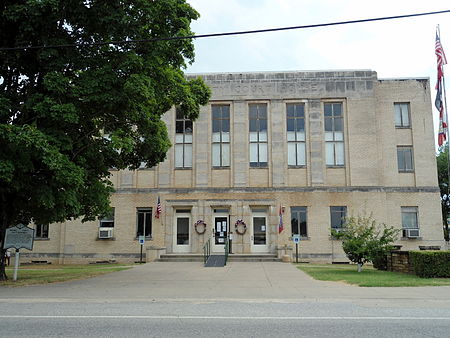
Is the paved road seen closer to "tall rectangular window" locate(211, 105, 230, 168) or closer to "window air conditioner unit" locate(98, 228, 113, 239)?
"window air conditioner unit" locate(98, 228, 113, 239)

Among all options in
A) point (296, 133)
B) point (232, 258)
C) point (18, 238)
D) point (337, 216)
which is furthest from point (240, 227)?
point (18, 238)

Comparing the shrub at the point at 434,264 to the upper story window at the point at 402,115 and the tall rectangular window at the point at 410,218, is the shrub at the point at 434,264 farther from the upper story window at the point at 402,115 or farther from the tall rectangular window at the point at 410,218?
the upper story window at the point at 402,115

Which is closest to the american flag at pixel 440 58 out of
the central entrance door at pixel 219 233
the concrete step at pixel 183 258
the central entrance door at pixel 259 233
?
the central entrance door at pixel 259 233

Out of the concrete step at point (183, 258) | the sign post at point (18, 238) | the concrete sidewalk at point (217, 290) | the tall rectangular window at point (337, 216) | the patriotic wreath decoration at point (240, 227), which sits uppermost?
the tall rectangular window at point (337, 216)

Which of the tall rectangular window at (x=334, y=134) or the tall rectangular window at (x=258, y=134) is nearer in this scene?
the tall rectangular window at (x=334, y=134)

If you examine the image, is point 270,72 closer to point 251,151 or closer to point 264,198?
point 251,151

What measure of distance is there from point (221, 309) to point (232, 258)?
17354mm

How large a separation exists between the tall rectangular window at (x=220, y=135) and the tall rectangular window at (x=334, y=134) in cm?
668

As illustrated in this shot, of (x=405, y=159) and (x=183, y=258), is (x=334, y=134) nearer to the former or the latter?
(x=405, y=159)

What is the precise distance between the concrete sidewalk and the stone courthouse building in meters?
11.1

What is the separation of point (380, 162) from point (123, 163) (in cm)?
1791

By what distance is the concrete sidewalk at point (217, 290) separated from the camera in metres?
12.3

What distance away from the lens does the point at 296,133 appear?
30344mm

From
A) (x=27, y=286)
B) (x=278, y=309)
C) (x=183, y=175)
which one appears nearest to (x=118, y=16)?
(x=27, y=286)
